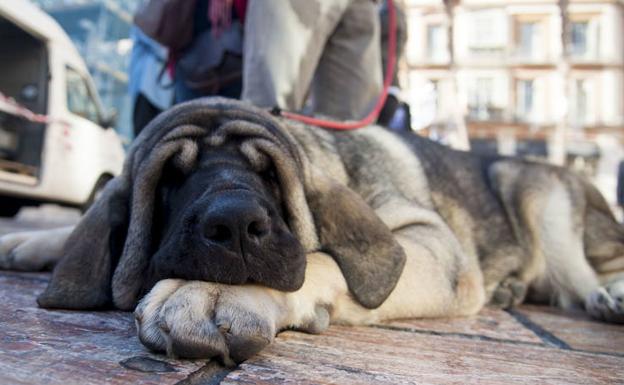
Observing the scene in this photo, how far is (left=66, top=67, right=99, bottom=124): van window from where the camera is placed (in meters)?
8.41

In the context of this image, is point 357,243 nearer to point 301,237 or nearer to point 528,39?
point 301,237

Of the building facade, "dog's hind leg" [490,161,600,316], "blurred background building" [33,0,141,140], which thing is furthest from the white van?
the building facade

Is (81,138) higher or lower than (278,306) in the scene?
higher

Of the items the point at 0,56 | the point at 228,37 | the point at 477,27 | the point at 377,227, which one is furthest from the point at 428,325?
the point at 477,27

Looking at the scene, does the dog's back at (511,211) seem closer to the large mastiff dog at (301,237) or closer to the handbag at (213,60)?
the large mastiff dog at (301,237)

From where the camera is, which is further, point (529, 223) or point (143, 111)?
point (143, 111)

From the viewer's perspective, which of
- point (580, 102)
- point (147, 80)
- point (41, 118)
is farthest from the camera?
point (580, 102)

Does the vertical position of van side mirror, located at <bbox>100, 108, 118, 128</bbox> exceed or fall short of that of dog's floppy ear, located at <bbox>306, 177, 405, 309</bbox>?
it exceeds it

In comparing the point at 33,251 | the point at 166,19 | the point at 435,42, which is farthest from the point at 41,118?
the point at 435,42

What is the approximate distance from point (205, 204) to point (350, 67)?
8.34 feet

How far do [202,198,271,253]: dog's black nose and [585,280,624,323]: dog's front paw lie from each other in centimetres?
183

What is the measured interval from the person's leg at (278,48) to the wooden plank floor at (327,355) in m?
1.55

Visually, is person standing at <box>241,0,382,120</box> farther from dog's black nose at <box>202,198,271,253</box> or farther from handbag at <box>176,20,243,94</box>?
dog's black nose at <box>202,198,271,253</box>

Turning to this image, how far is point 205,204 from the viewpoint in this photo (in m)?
1.66
